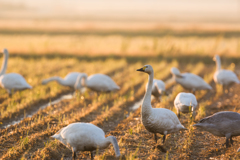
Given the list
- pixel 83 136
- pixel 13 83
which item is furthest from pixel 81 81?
pixel 83 136

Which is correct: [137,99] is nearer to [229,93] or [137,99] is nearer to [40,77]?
[229,93]

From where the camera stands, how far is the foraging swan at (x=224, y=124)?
5.44 metres

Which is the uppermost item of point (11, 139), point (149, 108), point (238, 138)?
point (149, 108)

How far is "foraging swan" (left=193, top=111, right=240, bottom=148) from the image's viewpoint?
544 centimetres

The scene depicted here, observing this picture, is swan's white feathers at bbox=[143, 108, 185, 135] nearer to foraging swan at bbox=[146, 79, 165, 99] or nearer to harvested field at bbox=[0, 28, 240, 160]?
harvested field at bbox=[0, 28, 240, 160]

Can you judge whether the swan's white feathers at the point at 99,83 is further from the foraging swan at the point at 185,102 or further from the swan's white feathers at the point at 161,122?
the swan's white feathers at the point at 161,122

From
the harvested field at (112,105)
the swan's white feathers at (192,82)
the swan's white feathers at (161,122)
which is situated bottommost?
the harvested field at (112,105)

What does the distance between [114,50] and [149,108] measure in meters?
14.3

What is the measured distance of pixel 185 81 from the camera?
963cm

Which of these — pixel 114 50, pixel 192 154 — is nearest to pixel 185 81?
pixel 192 154

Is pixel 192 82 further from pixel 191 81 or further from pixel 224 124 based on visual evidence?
pixel 224 124

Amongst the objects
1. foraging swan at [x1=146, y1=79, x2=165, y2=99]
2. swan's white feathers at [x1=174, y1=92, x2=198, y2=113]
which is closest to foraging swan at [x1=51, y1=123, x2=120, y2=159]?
swan's white feathers at [x1=174, y1=92, x2=198, y2=113]

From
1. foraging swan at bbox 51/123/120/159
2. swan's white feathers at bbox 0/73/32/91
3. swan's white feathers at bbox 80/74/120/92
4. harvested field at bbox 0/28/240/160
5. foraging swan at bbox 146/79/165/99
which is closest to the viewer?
foraging swan at bbox 51/123/120/159

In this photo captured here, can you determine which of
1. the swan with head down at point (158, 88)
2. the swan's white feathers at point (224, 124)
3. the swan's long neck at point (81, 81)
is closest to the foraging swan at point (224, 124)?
the swan's white feathers at point (224, 124)
